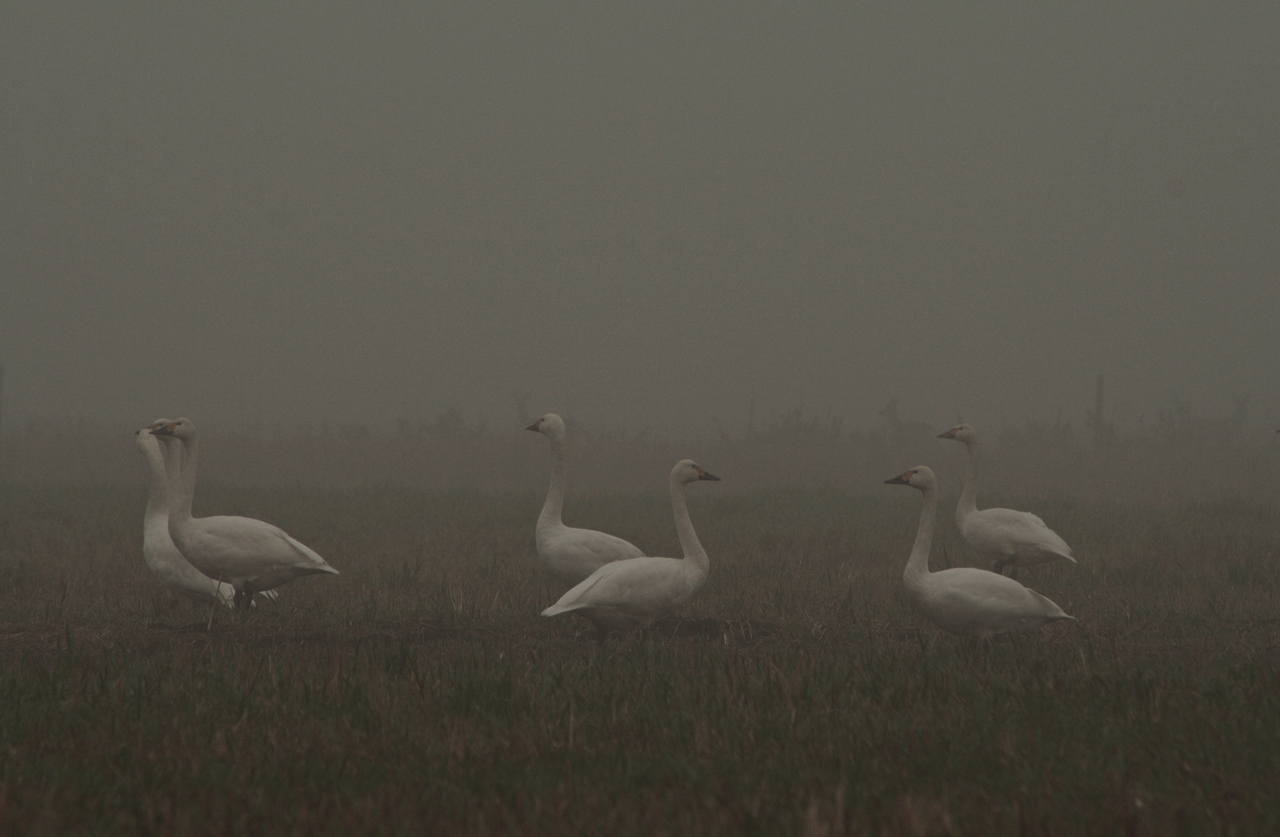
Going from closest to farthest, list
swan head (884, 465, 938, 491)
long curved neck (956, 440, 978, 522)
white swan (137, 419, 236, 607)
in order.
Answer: swan head (884, 465, 938, 491)
white swan (137, 419, 236, 607)
long curved neck (956, 440, 978, 522)

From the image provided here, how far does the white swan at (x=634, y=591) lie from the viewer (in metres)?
7.63

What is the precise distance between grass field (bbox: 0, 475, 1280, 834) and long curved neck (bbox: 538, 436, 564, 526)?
2.71ft

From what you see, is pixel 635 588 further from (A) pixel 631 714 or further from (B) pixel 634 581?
(A) pixel 631 714

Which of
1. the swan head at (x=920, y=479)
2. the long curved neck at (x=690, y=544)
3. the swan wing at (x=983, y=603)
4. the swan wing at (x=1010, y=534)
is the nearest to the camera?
the swan wing at (x=983, y=603)

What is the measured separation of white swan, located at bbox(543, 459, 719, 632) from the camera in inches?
300

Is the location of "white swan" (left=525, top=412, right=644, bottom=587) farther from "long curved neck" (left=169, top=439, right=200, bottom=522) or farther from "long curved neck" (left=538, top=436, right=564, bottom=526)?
"long curved neck" (left=169, top=439, right=200, bottom=522)

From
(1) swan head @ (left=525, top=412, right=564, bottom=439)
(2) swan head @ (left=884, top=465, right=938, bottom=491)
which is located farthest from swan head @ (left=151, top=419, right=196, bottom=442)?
(2) swan head @ (left=884, top=465, right=938, bottom=491)

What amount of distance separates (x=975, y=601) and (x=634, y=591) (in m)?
2.30

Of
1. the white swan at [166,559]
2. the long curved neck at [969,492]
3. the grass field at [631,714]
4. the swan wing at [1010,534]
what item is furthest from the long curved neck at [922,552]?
the white swan at [166,559]

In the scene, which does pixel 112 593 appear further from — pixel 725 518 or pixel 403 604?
pixel 725 518

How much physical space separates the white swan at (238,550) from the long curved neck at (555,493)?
1.87 m

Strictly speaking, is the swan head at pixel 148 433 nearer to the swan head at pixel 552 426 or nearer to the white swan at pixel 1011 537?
the swan head at pixel 552 426


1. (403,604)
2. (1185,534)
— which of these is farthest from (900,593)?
(1185,534)

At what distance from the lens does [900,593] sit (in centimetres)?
1027
